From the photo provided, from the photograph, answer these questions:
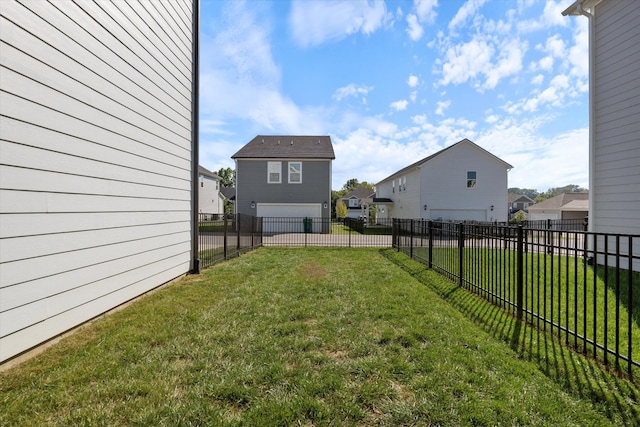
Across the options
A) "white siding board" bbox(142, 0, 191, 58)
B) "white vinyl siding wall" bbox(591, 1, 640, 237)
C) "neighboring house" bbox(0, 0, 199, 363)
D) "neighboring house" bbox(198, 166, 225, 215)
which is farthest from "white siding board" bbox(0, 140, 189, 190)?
"neighboring house" bbox(198, 166, 225, 215)

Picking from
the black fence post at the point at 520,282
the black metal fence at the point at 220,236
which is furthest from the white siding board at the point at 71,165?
the black fence post at the point at 520,282

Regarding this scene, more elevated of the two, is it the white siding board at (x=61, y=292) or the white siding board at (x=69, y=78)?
the white siding board at (x=69, y=78)

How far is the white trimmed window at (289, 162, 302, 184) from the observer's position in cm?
1959

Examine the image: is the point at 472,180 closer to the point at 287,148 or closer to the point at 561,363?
the point at 287,148

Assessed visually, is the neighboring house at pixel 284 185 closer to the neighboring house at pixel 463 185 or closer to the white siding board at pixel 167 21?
the neighboring house at pixel 463 185

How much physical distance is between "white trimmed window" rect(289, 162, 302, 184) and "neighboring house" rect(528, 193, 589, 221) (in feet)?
85.5

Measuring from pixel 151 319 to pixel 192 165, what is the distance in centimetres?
408

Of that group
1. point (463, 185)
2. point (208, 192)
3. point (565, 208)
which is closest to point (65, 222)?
point (463, 185)

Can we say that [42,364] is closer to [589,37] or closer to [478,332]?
[478,332]

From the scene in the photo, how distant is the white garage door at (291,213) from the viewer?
1961 cm

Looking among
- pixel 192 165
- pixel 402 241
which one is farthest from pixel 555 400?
pixel 402 241

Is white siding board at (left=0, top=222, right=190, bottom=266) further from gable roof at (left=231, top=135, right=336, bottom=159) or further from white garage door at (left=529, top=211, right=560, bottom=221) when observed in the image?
white garage door at (left=529, top=211, right=560, bottom=221)

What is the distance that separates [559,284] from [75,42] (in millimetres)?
6582

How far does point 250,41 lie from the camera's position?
8961 mm
